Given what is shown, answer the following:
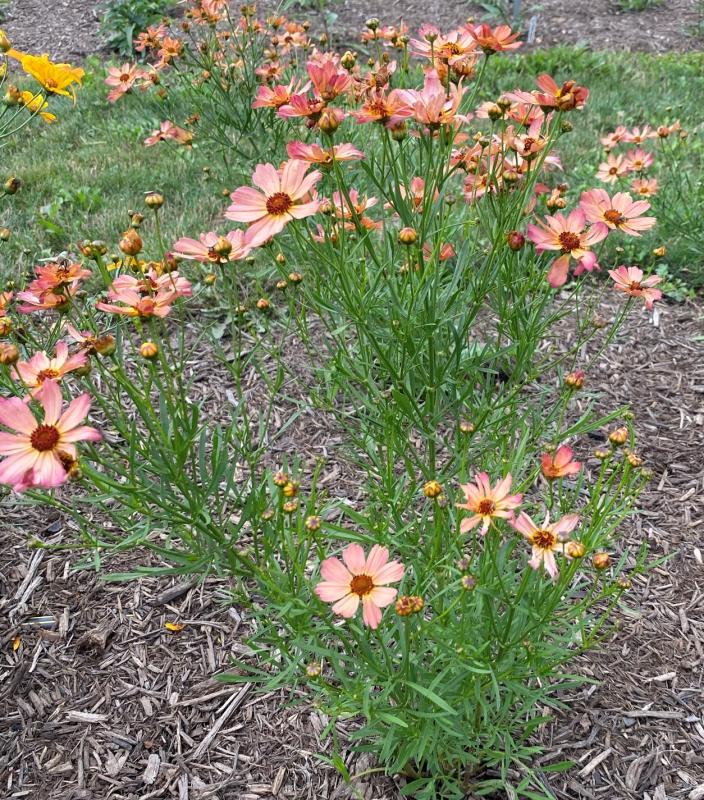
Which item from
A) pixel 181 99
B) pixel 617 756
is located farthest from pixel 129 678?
pixel 181 99

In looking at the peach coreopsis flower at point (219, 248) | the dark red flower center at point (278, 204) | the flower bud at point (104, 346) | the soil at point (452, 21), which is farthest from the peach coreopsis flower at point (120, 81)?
the soil at point (452, 21)

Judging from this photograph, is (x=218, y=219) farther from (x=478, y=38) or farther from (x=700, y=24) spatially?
(x=700, y=24)

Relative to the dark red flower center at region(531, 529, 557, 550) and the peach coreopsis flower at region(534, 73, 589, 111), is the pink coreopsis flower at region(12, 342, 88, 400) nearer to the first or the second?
the dark red flower center at region(531, 529, 557, 550)

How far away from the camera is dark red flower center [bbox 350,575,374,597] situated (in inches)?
58.5

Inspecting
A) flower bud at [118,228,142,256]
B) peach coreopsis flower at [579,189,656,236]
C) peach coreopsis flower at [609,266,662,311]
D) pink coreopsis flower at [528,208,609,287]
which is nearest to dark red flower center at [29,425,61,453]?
flower bud at [118,228,142,256]

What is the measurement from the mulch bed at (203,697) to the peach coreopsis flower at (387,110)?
1.34 m

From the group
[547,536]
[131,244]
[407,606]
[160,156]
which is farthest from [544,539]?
[160,156]

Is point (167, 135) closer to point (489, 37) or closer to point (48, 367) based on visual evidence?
point (489, 37)

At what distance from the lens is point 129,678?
91.2 inches

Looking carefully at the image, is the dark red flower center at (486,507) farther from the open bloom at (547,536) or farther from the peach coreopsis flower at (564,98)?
the peach coreopsis flower at (564,98)

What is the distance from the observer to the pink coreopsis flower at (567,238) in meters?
1.78

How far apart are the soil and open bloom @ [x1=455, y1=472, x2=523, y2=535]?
7557 millimetres

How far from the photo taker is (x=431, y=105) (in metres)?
1.69

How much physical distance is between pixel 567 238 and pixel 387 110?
54cm
